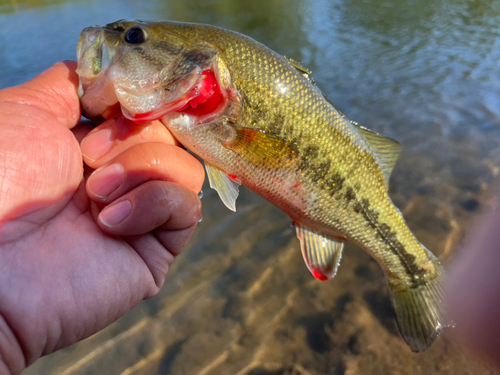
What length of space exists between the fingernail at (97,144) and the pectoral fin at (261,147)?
68 centimetres

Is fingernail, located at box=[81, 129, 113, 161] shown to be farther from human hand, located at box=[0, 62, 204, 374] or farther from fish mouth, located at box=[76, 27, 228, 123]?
fish mouth, located at box=[76, 27, 228, 123]

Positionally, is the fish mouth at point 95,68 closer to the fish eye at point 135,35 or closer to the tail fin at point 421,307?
the fish eye at point 135,35

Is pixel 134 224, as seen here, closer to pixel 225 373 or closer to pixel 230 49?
pixel 230 49

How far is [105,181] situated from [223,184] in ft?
2.39

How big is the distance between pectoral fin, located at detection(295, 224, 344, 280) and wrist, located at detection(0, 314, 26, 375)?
1801 millimetres

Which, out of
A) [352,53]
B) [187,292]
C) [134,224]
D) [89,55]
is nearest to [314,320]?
[187,292]

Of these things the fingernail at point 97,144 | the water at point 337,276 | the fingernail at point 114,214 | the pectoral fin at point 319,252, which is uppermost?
the fingernail at point 97,144

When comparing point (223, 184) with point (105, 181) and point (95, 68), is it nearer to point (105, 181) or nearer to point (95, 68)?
point (105, 181)

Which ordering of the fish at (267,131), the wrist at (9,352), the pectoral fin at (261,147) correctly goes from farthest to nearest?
1. the pectoral fin at (261,147)
2. the fish at (267,131)
3. the wrist at (9,352)

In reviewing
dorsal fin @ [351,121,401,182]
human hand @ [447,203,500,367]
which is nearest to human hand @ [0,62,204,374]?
dorsal fin @ [351,121,401,182]

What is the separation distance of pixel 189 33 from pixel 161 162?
794 mm

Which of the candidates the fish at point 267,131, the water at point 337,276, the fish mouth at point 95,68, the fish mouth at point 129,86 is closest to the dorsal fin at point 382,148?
the fish at point 267,131

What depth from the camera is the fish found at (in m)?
1.73

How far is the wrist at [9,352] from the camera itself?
1.32m
